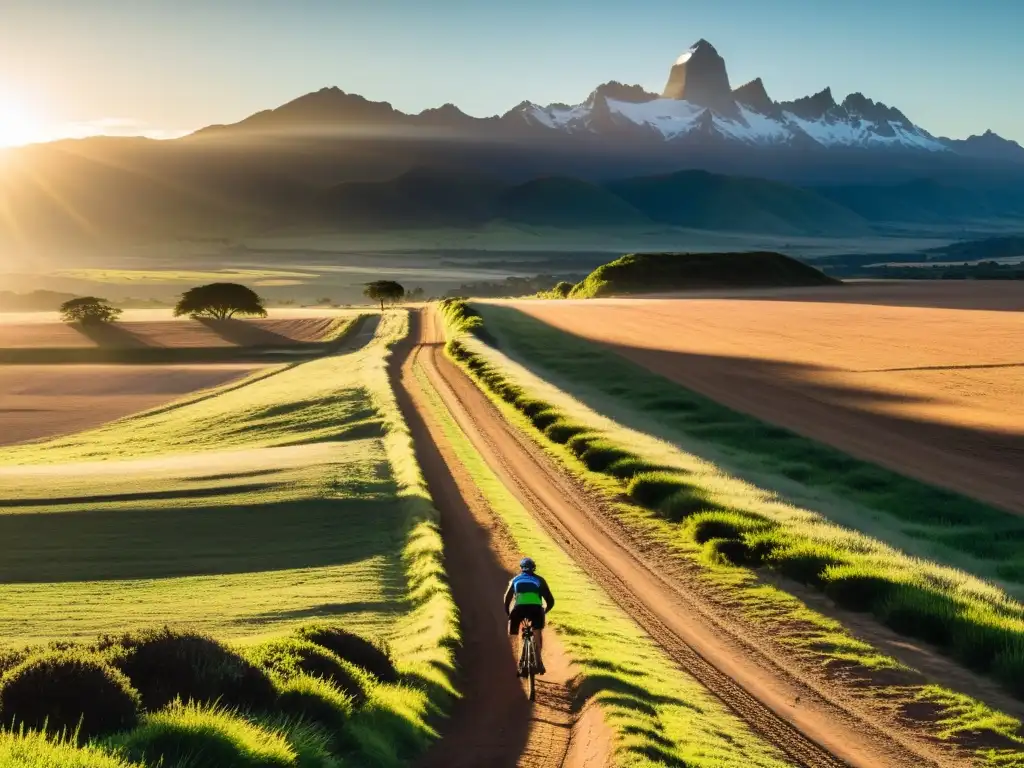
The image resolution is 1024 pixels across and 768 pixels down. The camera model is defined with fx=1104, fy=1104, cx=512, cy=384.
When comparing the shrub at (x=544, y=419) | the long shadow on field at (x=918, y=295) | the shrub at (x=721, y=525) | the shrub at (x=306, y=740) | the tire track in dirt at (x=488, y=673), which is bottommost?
the tire track in dirt at (x=488, y=673)

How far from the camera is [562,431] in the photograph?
4434cm

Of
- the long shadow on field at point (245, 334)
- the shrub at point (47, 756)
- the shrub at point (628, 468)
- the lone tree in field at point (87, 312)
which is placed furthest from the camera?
the lone tree in field at point (87, 312)

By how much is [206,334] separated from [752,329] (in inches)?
2284

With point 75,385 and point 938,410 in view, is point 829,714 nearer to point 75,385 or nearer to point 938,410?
point 938,410

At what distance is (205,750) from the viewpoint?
11016mm

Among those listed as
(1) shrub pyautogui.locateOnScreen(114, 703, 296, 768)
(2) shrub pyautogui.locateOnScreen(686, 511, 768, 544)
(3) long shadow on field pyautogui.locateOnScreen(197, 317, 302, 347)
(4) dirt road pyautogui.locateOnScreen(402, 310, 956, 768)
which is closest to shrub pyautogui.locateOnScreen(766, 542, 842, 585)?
(2) shrub pyautogui.locateOnScreen(686, 511, 768, 544)

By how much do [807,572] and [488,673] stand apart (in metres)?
8.27

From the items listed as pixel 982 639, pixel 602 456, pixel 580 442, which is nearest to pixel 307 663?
pixel 982 639

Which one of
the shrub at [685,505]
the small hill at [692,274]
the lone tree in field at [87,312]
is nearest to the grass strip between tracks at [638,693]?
the shrub at [685,505]

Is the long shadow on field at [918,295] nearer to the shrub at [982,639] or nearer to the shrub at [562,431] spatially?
the shrub at [562,431]

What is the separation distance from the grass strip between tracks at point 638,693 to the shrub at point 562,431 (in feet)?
57.3

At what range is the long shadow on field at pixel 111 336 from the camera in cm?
10912

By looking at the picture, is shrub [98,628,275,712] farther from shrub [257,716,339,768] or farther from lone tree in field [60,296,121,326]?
lone tree in field [60,296,121,326]

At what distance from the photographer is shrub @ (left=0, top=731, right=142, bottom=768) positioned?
9250mm
